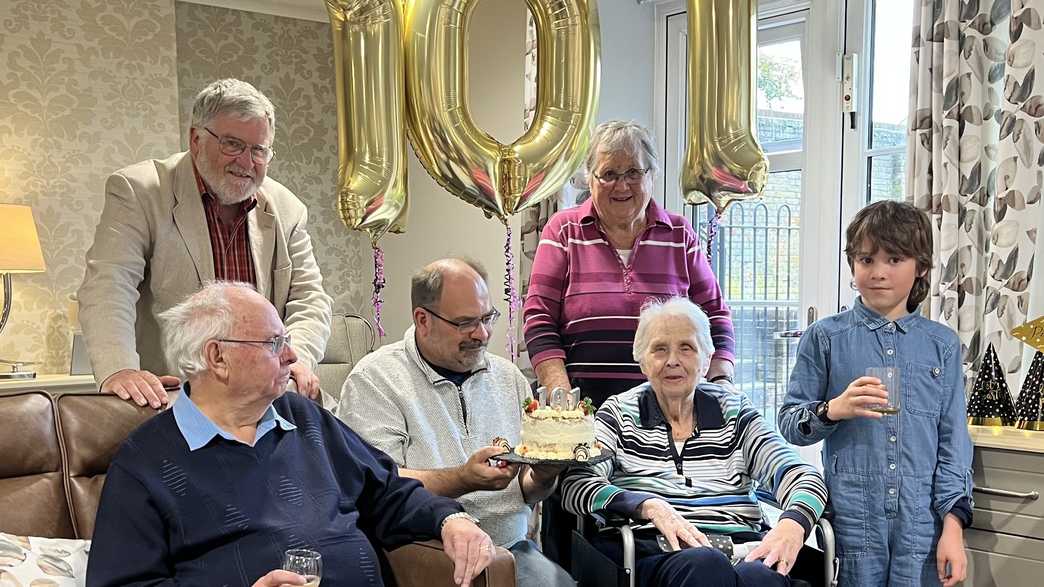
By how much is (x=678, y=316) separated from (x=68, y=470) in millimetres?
1458

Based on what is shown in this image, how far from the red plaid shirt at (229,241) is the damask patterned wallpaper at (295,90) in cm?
332

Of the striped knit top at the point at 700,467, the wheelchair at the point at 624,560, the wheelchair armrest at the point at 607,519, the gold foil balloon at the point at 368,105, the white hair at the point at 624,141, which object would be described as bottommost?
the wheelchair at the point at 624,560

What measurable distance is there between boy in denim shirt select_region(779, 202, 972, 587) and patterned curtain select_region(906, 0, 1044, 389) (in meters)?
0.58

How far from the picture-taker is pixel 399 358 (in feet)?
7.86

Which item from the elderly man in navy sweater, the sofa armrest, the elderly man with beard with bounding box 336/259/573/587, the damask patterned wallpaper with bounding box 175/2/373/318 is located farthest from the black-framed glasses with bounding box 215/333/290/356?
the damask patterned wallpaper with bounding box 175/2/373/318

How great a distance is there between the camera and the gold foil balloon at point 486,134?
54 centimetres

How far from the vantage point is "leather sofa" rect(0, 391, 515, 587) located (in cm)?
191

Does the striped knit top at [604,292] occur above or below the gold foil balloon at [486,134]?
below

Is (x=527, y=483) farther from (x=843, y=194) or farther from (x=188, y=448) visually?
(x=843, y=194)

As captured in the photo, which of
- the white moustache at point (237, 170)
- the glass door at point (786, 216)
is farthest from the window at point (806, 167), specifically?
the white moustache at point (237, 170)

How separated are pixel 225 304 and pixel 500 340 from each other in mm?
2752

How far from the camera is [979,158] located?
2.96 m

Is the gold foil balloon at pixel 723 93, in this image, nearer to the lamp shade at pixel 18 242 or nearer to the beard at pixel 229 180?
the beard at pixel 229 180

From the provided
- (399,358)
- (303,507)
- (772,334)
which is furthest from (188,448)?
(772,334)
